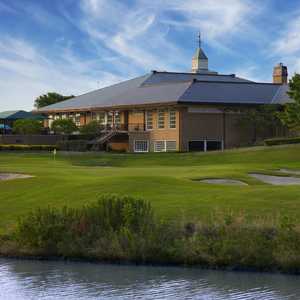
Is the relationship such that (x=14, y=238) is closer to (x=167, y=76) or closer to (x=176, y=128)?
(x=176, y=128)

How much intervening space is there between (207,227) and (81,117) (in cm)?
6546

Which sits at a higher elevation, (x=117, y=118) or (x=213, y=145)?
(x=117, y=118)

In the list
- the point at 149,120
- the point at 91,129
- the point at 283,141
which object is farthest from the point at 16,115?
the point at 283,141

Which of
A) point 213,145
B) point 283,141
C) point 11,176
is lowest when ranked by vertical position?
point 11,176

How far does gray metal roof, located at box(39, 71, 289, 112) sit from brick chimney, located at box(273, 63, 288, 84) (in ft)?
15.1

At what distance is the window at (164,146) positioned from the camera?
71062 mm

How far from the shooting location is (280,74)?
86938 mm

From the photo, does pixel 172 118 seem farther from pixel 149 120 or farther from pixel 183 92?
pixel 149 120

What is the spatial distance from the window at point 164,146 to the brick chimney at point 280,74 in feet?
66.1

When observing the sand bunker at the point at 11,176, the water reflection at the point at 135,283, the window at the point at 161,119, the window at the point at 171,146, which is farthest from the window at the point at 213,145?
the water reflection at the point at 135,283

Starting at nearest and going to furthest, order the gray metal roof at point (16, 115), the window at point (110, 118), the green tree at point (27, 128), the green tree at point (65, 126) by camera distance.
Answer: the green tree at point (65, 126) < the window at point (110, 118) < the green tree at point (27, 128) < the gray metal roof at point (16, 115)

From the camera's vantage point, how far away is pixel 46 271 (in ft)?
65.6

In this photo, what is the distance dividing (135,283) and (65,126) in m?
60.5

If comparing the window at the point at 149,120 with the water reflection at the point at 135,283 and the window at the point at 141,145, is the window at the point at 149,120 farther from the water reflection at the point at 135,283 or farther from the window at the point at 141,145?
the water reflection at the point at 135,283
